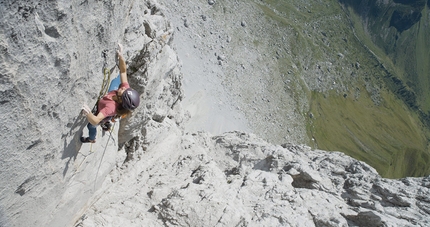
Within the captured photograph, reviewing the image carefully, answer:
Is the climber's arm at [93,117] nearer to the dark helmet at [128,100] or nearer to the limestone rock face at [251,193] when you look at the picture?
the dark helmet at [128,100]

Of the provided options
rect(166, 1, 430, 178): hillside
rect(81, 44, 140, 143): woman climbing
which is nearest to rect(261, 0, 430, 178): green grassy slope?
rect(166, 1, 430, 178): hillside

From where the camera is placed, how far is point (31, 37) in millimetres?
6844

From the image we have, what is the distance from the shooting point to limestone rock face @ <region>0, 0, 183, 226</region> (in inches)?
268

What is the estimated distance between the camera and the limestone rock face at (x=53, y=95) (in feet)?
22.3

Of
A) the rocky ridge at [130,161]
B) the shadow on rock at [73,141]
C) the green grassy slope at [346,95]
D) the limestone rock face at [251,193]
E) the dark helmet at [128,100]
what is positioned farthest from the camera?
the green grassy slope at [346,95]

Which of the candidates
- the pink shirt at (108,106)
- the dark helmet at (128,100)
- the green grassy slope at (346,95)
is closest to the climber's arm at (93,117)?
the pink shirt at (108,106)

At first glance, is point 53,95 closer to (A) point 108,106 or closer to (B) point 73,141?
(A) point 108,106

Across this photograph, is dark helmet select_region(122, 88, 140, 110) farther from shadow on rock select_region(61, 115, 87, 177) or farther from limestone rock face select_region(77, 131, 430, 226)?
limestone rock face select_region(77, 131, 430, 226)

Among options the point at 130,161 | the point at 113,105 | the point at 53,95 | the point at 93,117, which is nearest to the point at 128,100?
the point at 113,105

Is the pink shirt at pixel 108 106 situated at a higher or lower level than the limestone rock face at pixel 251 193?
higher

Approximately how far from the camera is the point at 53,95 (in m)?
8.23

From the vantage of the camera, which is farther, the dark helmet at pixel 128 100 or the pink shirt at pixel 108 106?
the pink shirt at pixel 108 106

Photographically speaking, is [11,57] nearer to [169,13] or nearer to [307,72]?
[169,13]

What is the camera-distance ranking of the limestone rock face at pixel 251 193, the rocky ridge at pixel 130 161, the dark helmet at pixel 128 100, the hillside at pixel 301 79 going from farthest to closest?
the hillside at pixel 301 79
the limestone rock face at pixel 251 193
the dark helmet at pixel 128 100
the rocky ridge at pixel 130 161
